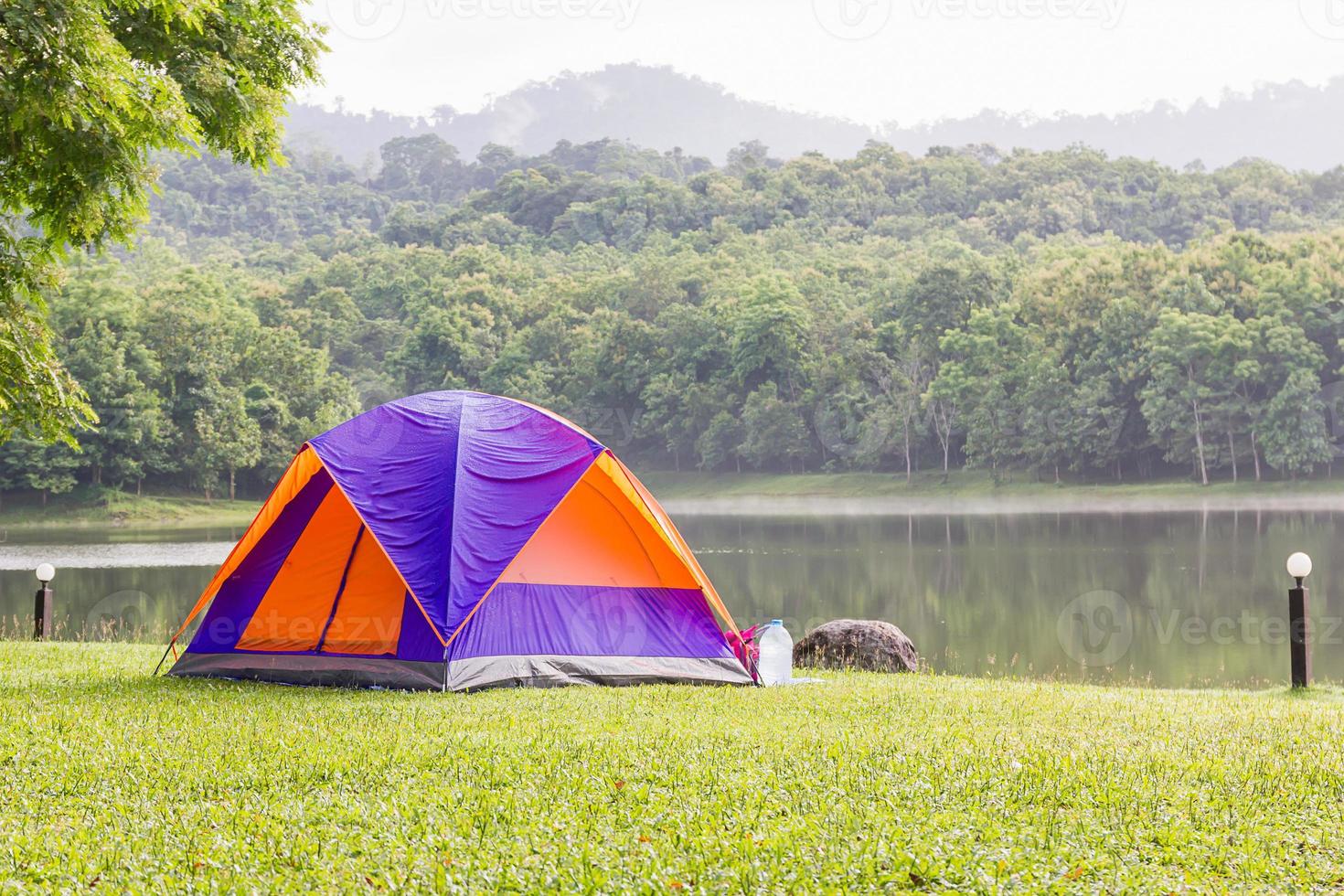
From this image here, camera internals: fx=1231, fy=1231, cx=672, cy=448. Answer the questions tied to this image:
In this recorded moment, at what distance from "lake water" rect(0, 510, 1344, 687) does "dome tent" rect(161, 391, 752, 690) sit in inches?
221

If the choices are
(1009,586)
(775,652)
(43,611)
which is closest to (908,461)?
(1009,586)

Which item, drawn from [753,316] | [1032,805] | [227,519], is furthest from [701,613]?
[753,316]

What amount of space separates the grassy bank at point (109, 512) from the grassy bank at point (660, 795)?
4131cm

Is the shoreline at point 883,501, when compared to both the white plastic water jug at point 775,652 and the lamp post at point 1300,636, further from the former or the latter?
the white plastic water jug at point 775,652

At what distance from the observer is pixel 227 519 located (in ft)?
157

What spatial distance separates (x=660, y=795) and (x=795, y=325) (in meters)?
58.2

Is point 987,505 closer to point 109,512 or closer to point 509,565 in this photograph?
point 109,512

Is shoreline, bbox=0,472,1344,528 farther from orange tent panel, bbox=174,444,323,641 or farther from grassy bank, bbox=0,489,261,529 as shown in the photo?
orange tent panel, bbox=174,444,323,641

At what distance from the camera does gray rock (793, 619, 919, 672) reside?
38.1 feet

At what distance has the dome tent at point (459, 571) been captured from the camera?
9.05 metres

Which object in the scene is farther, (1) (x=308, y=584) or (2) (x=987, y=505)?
(2) (x=987, y=505)

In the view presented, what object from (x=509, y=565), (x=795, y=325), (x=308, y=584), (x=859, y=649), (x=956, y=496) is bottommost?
(x=956, y=496)

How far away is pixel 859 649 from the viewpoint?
11.6 meters

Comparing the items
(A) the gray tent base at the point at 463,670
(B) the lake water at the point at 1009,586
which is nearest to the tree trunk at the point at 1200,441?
(B) the lake water at the point at 1009,586
